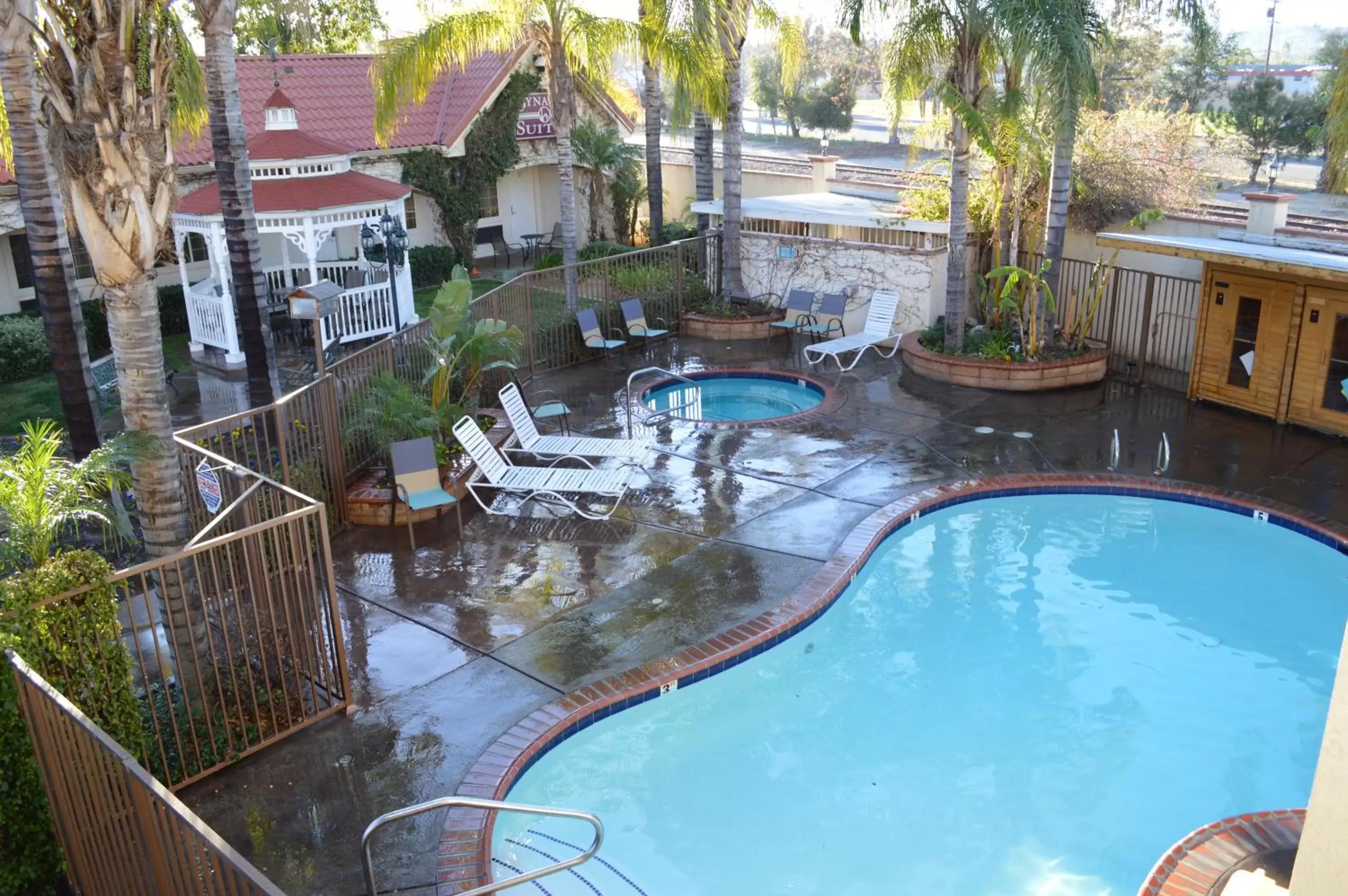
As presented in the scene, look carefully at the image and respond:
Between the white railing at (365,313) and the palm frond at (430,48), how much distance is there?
9.17 feet

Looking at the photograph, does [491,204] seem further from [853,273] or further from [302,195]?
[853,273]

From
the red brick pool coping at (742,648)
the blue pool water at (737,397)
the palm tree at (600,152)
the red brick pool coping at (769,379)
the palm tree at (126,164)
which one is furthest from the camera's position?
the palm tree at (600,152)

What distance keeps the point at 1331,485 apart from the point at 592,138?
18.7 meters

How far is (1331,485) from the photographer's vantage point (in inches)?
461

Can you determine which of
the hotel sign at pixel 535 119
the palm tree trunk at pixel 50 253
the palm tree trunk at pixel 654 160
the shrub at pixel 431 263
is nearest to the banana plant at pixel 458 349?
the palm tree trunk at pixel 50 253

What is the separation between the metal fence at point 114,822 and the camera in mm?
4211

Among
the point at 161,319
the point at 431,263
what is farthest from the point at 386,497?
the point at 431,263

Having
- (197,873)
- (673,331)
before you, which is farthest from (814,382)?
(197,873)

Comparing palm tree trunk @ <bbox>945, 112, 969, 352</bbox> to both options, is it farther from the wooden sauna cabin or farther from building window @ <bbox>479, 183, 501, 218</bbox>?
building window @ <bbox>479, 183, 501, 218</bbox>

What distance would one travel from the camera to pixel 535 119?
86.4 feet

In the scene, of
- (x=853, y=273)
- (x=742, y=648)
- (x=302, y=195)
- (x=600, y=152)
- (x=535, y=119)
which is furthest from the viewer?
(x=535, y=119)

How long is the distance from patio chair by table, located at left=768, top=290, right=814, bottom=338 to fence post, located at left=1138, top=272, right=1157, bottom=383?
495cm

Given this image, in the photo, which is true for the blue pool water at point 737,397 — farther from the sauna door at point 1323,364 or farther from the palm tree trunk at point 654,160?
the palm tree trunk at point 654,160

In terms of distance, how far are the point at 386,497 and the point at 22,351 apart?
980cm
